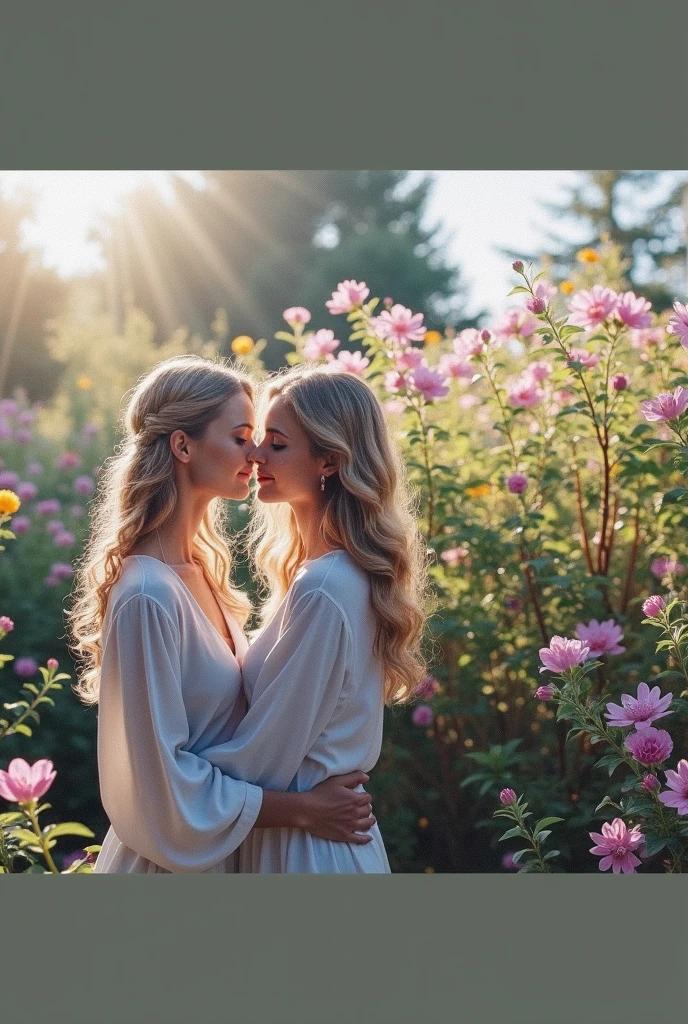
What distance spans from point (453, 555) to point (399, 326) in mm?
799

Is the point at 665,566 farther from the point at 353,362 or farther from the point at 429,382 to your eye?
the point at 353,362

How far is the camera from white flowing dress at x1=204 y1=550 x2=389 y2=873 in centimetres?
188

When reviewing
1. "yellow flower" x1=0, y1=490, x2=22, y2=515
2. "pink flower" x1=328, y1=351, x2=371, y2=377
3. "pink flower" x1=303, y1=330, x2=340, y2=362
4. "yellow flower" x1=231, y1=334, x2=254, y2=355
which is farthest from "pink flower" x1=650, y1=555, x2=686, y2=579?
"yellow flower" x1=0, y1=490, x2=22, y2=515

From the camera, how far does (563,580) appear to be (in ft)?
9.09

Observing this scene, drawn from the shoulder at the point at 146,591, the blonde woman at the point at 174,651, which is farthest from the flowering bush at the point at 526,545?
the shoulder at the point at 146,591

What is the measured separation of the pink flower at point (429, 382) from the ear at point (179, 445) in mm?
917

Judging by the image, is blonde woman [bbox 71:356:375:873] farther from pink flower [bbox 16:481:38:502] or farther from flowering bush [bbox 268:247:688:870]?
pink flower [bbox 16:481:38:502]

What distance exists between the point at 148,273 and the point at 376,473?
16735 millimetres

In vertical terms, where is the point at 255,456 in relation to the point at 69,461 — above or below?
below

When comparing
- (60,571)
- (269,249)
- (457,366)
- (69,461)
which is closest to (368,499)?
(457,366)

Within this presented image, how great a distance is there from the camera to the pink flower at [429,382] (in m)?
2.77

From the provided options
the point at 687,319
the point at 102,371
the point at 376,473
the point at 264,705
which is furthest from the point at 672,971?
the point at 102,371

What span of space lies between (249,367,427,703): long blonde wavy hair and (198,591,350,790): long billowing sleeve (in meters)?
0.16

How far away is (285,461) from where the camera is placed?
2.06 m
